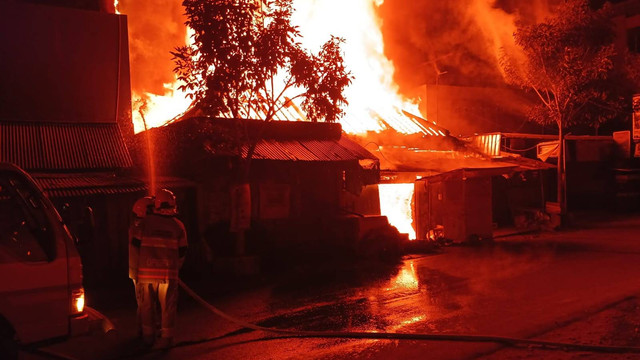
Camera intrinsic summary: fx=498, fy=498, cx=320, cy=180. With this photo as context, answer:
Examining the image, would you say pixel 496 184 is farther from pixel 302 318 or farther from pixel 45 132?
pixel 45 132

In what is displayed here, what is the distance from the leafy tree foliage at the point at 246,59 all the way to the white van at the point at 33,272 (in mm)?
5829

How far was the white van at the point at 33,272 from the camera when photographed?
3939mm

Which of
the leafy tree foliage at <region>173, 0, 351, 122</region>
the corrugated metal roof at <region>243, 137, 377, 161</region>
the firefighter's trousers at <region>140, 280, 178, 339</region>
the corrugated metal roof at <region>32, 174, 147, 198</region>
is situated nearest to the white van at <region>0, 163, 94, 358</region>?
the firefighter's trousers at <region>140, 280, 178, 339</region>

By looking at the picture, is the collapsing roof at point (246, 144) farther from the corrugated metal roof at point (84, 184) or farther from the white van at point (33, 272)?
the white van at point (33, 272)

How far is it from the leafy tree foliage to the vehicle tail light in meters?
6.07

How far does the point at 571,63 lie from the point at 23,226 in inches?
728

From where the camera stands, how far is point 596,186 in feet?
77.0

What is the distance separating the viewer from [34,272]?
4.05 metres

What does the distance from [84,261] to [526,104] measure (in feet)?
79.2

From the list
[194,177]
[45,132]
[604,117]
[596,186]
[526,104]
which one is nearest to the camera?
[45,132]

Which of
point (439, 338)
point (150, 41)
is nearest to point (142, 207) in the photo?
point (439, 338)

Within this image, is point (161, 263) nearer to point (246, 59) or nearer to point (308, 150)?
point (246, 59)

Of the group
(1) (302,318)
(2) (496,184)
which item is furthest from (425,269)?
(2) (496,184)

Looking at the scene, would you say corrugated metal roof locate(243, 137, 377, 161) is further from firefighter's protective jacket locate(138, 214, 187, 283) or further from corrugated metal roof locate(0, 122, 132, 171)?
firefighter's protective jacket locate(138, 214, 187, 283)
